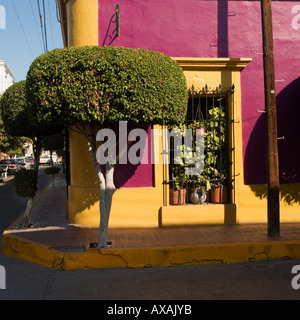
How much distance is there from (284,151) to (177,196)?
9.33ft

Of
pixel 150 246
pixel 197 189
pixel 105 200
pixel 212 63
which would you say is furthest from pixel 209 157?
pixel 105 200

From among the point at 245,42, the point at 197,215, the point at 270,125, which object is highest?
the point at 245,42

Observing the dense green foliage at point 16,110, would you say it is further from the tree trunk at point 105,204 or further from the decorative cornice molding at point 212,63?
the decorative cornice molding at point 212,63

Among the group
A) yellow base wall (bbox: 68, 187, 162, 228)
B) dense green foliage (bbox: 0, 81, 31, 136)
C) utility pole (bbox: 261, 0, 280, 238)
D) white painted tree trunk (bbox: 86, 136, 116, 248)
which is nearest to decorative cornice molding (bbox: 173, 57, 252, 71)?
utility pole (bbox: 261, 0, 280, 238)

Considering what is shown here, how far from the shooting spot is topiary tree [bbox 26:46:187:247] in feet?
19.7

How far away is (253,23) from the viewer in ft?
29.2

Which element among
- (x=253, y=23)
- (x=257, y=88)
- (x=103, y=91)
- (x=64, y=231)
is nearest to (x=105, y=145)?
(x=103, y=91)

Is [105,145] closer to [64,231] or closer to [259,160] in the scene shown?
[64,231]

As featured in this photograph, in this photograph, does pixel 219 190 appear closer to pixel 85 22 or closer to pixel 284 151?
pixel 284 151

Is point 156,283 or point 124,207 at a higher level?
point 124,207

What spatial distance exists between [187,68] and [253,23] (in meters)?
2.01

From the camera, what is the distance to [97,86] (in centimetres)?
601

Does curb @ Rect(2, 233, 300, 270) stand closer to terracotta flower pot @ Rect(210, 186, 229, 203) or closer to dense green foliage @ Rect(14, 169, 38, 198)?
dense green foliage @ Rect(14, 169, 38, 198)
